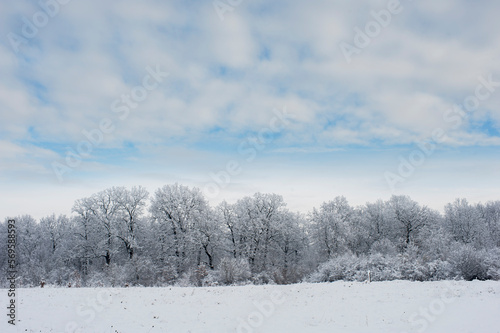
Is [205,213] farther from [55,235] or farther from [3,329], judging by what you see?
[55,235]

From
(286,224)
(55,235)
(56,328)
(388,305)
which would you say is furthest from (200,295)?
(55,235)

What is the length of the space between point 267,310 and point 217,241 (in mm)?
27260

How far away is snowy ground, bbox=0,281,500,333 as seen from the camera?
39.5 ft

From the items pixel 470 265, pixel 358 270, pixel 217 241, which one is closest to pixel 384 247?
pixel 358 270

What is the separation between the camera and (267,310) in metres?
15.0

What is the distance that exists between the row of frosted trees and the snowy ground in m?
10.5

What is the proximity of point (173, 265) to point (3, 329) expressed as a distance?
25.4 metres

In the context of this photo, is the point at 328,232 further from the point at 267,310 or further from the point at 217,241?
the point at 267,310

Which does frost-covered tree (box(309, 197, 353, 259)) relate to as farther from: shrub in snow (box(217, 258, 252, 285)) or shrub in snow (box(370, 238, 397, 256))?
shrub in snow (box(217, 258, 252, 285))

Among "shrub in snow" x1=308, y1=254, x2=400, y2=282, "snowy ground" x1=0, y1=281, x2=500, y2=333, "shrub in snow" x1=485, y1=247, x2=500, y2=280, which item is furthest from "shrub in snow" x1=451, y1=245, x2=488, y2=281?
"shrub in snow" x1=308, y1=254, x2=400, y2=282

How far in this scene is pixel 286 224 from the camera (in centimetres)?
4797

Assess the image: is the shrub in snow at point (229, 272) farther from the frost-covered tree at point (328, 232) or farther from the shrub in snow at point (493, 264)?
the shrub in snow at point (493, 264)

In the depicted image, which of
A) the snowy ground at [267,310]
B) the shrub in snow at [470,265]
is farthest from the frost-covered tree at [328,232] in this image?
the snowy ground at [267,310]

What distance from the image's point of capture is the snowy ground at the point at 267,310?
474 inches
